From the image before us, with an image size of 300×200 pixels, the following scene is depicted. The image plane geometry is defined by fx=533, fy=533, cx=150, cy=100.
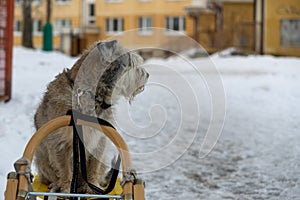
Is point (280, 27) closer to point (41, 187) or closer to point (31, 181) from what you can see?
point (41, 187)

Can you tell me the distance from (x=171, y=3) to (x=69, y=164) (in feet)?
141

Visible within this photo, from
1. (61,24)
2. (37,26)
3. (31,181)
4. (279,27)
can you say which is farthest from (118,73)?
(37,26)

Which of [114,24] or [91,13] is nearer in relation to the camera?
[114,24]

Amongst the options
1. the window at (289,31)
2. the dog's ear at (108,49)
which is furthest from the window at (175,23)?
the dog's ear at (108,49)

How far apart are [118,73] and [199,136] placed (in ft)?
17.4

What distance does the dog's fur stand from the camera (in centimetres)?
370

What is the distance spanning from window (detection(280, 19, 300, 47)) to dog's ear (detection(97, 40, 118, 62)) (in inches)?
1151

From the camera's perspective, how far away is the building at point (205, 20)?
31422mm

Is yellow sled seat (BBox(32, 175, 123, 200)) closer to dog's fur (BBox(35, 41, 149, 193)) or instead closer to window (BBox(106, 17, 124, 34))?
dog's fur (BBox(35, 41, 149, 193))

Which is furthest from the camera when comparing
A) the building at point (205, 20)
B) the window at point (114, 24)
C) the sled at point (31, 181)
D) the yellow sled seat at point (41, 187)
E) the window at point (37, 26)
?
the window at point (37, 26)

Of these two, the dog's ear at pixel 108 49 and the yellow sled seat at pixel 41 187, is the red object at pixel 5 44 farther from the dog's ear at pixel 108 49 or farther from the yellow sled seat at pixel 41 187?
the dog's ear at pixel 108 49

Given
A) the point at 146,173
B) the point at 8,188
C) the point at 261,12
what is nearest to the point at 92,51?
the point at 8,188

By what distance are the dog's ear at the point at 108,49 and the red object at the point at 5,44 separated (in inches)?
240

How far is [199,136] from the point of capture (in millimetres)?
8859
